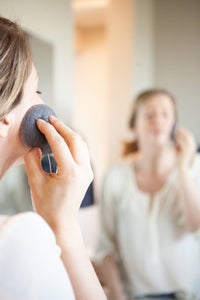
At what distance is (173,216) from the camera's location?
136 cm

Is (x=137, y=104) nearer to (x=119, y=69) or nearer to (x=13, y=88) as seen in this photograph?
(x=119, y=69)

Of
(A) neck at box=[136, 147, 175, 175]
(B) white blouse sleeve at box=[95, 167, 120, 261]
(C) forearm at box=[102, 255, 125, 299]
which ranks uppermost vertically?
(A) neck at box=[136, 147, 175, 175]

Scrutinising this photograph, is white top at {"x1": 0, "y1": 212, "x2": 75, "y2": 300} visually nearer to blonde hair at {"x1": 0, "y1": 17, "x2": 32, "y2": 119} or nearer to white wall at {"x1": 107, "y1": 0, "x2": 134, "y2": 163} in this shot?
blonde hair at {"x1": 0, "y1": 17, "x2": 32, "y2": 119}

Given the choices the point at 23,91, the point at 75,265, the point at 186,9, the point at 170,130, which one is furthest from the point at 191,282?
the point at 186,9

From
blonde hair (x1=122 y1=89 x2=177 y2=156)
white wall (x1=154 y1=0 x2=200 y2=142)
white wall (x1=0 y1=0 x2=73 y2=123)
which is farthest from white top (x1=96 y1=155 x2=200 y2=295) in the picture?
white wall (x1=154 y1=0 x2=200 y2=142)

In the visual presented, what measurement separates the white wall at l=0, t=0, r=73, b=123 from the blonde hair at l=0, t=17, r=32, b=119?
42 cm

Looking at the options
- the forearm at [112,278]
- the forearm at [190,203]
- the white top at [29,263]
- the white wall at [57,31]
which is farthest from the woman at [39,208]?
the forearm at [190,203]

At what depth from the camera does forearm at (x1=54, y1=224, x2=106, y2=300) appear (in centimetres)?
50

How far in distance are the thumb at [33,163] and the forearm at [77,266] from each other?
0.11 metres

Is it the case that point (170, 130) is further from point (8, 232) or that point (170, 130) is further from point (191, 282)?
point (8, 232)

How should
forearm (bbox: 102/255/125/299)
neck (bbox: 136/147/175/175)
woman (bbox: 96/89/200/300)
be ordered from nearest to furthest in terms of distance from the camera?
forearm (bbox: 102/255/125/299), woman (bbox: 96/89/200/300), neck (bbox: 136/147/175/175)

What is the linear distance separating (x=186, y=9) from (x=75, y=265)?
7.97 feet

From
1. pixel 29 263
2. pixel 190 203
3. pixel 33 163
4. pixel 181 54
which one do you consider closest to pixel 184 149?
pixel 190 203

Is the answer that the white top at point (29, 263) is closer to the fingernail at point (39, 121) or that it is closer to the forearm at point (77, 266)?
the forearm at point (77, 266)
